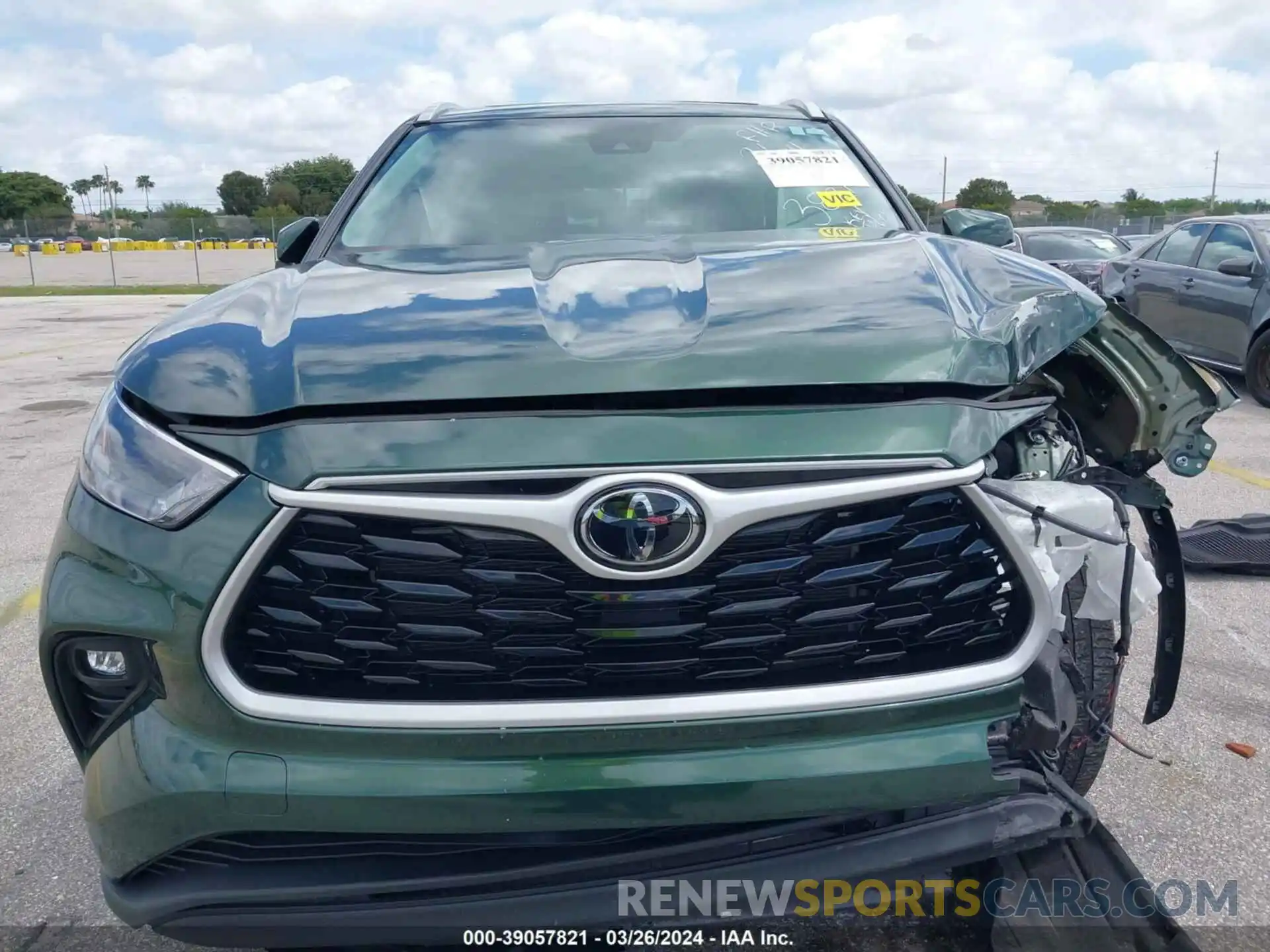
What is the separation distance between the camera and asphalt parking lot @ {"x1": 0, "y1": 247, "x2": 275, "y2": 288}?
28609 millimetres

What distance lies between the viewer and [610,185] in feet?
10.1

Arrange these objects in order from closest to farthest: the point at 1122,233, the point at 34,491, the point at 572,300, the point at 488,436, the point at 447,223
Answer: the point at 488,436, the point at 572,300, the point at 447,223, the point at 34,491, the point at 1122,233

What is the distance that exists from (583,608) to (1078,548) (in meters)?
0.86

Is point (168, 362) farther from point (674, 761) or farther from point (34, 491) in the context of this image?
point (34, 491)

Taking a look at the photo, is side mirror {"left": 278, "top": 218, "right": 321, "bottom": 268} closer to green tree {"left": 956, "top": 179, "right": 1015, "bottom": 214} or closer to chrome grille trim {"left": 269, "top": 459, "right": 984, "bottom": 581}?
chrome grille trim {"left": 269, "top": 459, "right": 984, "bottom": 581}

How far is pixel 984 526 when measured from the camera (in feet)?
5.26

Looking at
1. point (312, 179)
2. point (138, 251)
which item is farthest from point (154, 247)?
point (312, 179)

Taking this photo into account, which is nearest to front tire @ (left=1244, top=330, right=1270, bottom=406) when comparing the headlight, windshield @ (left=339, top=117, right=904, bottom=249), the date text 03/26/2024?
windshield @ (left=339, top=117, right=904, bottom=249)

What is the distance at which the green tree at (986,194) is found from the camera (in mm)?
45969

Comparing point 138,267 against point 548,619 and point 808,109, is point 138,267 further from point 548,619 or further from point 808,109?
point 548,619

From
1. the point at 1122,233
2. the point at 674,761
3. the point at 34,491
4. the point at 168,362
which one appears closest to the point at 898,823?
the point at 674,761

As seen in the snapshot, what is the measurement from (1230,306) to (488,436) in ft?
27.4

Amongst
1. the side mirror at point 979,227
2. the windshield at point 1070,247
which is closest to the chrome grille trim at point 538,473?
the side mirror at point 979,227

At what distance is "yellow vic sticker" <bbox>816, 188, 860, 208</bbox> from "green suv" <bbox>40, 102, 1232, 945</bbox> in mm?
1326
